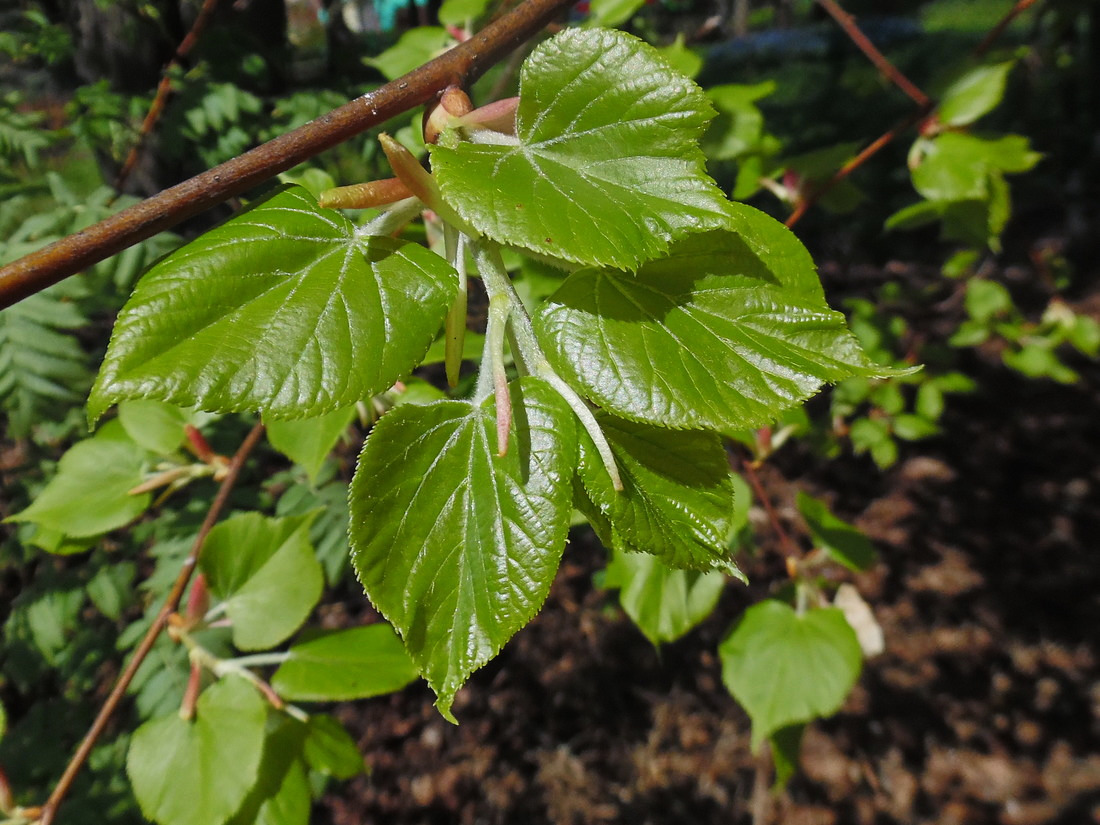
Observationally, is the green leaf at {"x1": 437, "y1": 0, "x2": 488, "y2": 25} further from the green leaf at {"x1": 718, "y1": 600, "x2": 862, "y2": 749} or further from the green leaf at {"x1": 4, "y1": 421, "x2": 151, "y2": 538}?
the green leaf at {"x1": 718, "y1": 600, "x2": 862, "y2": 749}

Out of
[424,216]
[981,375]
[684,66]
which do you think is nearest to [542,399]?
[424,216]

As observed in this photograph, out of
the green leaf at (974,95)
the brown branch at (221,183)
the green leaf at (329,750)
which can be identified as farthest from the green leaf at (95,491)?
the green leaf at (974,95)

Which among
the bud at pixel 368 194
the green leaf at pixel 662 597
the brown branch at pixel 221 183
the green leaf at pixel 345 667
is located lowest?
the green leaf at pixel 662 597

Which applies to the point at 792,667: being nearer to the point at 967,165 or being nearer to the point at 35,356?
the point at 967,165

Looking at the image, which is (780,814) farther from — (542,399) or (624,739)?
(542,399)

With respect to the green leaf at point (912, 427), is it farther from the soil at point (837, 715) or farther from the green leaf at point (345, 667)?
the green leaf at point (345, 667)
